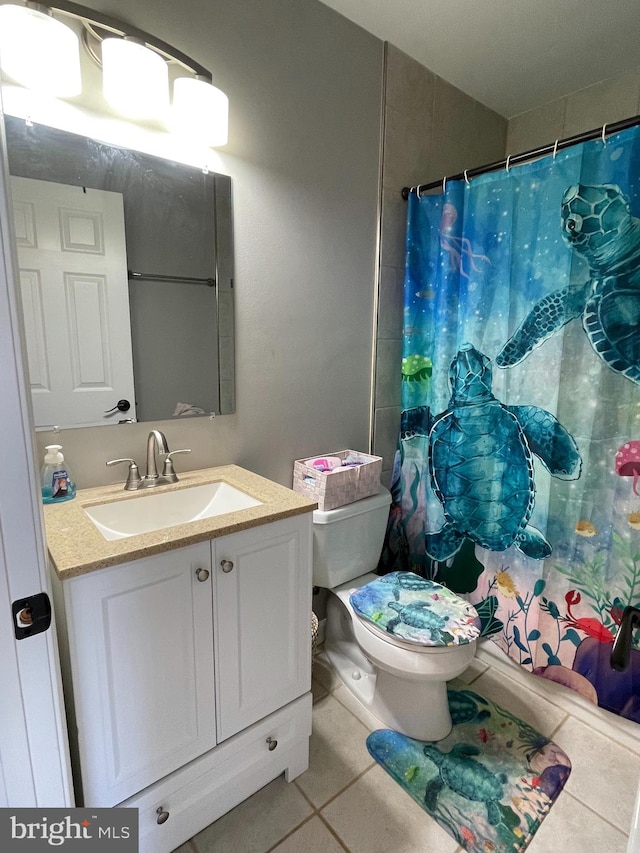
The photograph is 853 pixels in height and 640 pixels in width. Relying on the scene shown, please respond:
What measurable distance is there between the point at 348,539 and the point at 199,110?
148cm

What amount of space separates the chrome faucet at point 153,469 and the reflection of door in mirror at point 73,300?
12 cm

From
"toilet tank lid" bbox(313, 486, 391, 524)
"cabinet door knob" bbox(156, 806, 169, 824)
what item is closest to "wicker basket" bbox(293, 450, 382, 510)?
"toilet tank lid" bbox(313, 486, 391, 524)

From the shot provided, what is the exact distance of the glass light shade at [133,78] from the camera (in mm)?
1147

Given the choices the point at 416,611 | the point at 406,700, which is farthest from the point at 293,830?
the point at 416,611

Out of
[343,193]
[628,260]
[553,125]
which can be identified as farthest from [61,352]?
[553,125]

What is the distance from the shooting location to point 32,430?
26.8 inches

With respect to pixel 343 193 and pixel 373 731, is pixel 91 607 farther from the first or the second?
pixel 343 193

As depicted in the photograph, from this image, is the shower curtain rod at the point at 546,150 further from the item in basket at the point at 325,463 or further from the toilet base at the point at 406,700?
the toilet base at the point at 406,700

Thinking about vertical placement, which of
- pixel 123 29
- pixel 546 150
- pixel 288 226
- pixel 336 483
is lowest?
pixel 336 483

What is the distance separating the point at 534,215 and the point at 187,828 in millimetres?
2130

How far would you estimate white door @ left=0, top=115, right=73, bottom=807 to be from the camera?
628mm

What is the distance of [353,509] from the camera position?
170 cm

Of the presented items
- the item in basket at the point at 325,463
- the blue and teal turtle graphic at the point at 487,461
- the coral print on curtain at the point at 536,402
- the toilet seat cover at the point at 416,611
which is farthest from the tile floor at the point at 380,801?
the item in basket at the point at 325,463

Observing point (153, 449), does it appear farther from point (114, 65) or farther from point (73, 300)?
point (114, 65)
